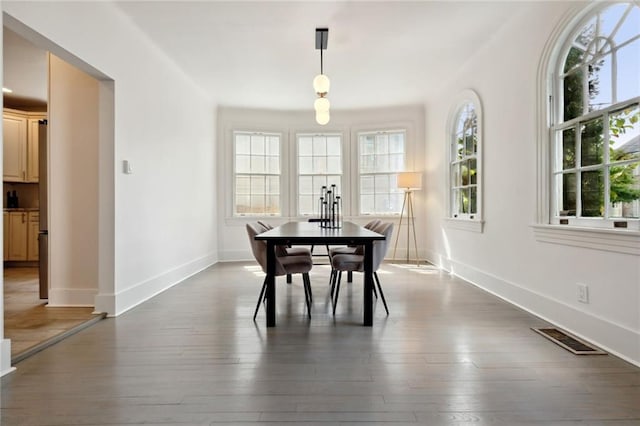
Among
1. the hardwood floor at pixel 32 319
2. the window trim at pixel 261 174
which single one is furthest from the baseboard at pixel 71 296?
the window trim at pixel 261 174

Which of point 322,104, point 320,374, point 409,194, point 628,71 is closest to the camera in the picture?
point 320,374

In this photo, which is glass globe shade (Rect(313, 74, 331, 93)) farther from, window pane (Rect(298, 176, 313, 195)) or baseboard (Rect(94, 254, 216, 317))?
window pane (Rect(298, 176, 313, 195))

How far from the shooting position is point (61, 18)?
111 inches

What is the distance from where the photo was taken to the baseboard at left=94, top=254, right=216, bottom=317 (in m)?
3.47

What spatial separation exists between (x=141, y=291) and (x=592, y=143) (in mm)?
4380

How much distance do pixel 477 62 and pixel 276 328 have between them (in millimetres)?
3980

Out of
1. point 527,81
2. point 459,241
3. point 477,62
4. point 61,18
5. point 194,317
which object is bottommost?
point 194,317

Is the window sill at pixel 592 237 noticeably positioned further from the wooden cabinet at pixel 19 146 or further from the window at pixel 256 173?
the wooden cabinet at pixel 19 146

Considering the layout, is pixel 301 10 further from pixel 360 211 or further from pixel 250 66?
pixel 360 211

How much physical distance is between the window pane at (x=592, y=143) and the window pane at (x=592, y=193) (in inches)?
3.7

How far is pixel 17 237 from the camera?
21.5 feet

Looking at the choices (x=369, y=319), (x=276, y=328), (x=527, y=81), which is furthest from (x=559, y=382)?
(x=527, y=81)

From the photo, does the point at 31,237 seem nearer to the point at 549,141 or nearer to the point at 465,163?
the point at 465,163

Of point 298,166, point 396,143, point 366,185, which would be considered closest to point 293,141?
point 298,166
